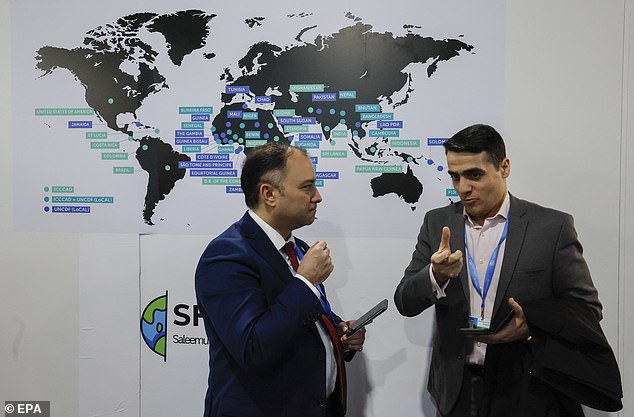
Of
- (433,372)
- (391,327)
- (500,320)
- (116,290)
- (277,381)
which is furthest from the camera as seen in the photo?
(116,290)

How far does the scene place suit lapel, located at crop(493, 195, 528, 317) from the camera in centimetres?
192

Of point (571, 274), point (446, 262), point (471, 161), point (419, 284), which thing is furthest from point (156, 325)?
point (571, 274)

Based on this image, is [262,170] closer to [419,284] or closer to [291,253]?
[291,253]

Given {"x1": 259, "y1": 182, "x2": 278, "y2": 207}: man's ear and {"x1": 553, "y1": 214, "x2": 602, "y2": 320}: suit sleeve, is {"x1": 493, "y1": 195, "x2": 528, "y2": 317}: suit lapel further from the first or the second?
{"x1": 259, "y1": 182, "x2": 278, "y2": 207}: man's ear

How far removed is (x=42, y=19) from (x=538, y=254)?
2.57m

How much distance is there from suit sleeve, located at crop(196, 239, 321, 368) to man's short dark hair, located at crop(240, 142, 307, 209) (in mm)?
209

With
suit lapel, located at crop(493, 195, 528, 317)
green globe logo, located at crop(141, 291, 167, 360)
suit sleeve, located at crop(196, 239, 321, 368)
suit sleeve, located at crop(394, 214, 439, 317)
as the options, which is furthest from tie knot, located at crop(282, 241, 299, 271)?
green globe logo, located at crop(141, 291, 167, 360)

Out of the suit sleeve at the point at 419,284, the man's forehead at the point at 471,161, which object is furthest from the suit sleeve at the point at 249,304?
the man's forehead at the point at 471,161

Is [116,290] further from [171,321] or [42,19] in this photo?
[42,19]

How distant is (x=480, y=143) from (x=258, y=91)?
3.70 feet

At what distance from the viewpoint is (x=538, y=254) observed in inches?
76.0

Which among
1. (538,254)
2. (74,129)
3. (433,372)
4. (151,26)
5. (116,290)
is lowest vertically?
(433,372)

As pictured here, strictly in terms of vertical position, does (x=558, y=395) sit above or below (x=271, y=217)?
below

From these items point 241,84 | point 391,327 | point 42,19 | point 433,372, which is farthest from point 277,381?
point 42,19
